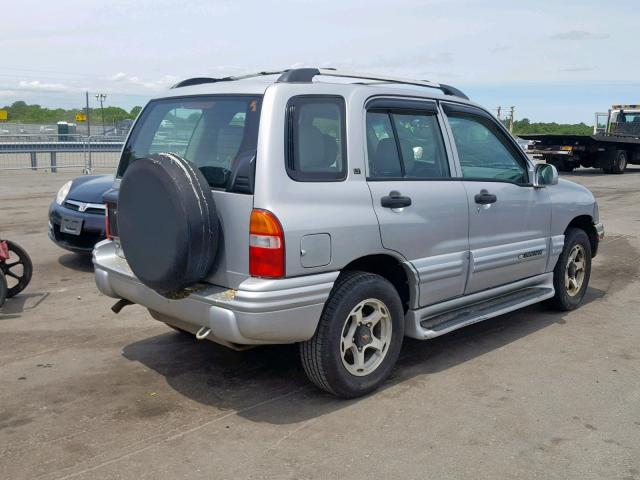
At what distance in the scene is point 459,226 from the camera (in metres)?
4.75

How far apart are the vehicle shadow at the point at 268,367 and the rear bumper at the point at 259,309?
470 millimetres

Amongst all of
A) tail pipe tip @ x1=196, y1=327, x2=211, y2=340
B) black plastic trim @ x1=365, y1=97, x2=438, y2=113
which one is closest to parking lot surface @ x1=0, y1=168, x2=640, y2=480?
tail pipe tip @ x1=196, y1=327, x2=211, y2=340

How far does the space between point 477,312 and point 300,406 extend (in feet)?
5.21

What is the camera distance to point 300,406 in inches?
162

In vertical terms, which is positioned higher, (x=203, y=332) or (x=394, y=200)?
(x=394, y=200)

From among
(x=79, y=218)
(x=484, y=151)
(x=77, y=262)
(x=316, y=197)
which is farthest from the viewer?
(x=77, y=262)

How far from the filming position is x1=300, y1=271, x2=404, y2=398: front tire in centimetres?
398

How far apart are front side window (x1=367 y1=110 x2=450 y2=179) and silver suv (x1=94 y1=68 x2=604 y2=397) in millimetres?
11

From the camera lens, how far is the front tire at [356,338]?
3.98m

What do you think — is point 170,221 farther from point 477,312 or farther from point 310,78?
point 477,312

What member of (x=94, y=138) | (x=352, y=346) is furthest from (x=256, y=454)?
(x=94, y=138)

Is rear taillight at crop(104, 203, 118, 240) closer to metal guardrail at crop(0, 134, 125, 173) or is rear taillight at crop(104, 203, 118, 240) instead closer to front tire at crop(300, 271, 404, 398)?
front tire at crop(300, 271, 404, 398)

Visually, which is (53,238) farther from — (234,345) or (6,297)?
(234,345)

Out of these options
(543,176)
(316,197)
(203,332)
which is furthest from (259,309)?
(543,176)
